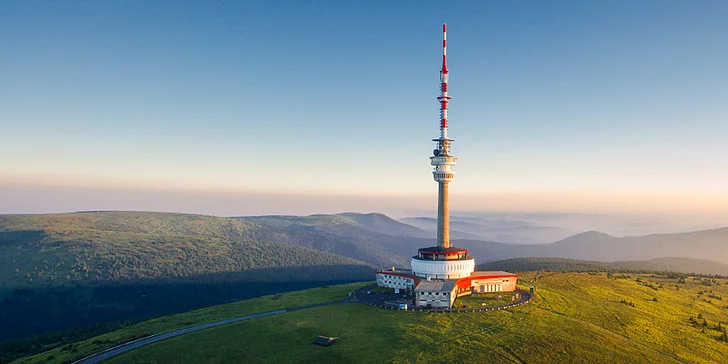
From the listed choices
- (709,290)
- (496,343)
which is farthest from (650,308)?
(496,343)

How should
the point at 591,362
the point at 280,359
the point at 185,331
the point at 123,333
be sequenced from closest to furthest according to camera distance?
the point at 591,362, the point at 280,359, the point at 185,331, the point at 123,333

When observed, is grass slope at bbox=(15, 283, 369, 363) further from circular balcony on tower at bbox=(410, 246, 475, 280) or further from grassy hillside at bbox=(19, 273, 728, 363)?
circular balcony on tower at bbox=(410, 246, 475, 280)

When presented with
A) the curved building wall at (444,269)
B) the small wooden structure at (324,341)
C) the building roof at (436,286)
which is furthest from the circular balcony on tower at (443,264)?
the small wooden structure at (324,341)

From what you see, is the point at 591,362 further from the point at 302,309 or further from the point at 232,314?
the point at 232,314

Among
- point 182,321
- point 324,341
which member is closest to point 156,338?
point 182,321

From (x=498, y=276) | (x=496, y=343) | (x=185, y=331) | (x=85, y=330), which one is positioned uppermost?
(x=498, y=276)

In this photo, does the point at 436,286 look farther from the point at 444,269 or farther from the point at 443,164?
the point at 443,164

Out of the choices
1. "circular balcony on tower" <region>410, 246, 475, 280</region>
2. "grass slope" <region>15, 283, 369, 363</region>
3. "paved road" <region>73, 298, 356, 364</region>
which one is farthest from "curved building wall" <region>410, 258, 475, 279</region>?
"paved road" <region>73, 298, 356, 364</region>
